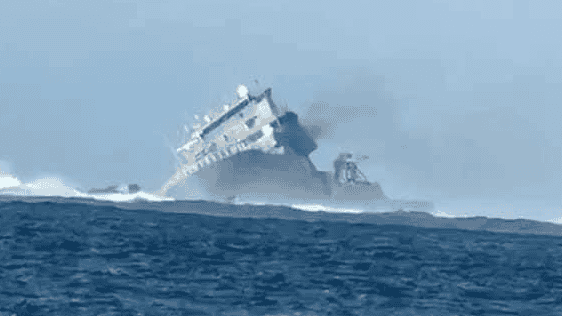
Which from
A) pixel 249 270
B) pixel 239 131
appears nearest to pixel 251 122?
pixel 239 131

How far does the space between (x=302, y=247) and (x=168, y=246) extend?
9.50m

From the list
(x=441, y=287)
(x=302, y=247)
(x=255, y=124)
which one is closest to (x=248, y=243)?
(x=302, y=247)

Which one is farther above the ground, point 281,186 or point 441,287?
point 281,186

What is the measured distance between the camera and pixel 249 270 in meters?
34.4

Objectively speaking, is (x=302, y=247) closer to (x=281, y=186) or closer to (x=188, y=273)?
(x=188, y=273)

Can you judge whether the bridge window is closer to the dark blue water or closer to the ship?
the ship

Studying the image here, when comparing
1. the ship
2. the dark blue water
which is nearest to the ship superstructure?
the ship

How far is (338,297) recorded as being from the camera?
29781 mm

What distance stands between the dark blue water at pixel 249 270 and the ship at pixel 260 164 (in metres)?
32.8

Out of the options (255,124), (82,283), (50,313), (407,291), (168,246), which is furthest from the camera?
(255,124)

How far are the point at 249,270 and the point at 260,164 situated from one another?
180 ft

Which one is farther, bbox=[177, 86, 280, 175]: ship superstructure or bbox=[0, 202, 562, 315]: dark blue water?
bbox=[177, 86, 280, 175]: ship superstructure

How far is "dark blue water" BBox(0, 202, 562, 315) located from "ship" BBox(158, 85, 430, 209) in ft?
108

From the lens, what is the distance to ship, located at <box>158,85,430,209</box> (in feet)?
284
